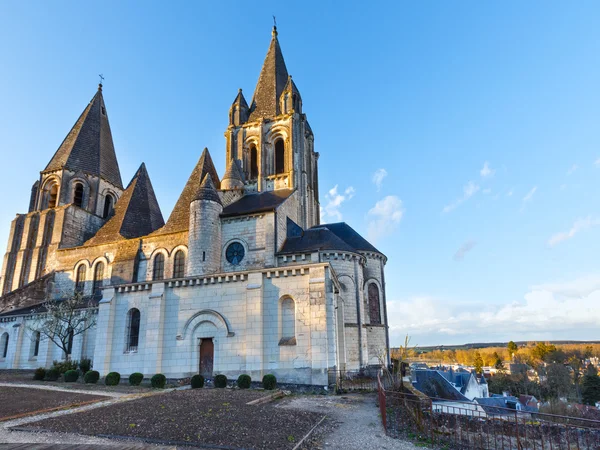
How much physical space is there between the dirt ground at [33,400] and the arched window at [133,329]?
5218 millimetres

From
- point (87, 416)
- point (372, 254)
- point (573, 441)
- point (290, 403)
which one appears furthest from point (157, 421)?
point (372, 254)

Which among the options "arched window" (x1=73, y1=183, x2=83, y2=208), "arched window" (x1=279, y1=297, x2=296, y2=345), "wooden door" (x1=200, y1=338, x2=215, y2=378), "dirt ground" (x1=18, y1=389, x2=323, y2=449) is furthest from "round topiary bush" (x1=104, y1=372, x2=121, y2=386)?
"arched window" (x1=73, y1=183, x2=83, y2=208)

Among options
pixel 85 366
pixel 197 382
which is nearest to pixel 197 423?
pixel 197 382

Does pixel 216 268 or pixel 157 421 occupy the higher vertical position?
pixel 216 268

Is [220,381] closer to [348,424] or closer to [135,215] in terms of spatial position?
[348,424]

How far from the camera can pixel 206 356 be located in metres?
18.8

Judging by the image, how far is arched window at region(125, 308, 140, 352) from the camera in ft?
67.3

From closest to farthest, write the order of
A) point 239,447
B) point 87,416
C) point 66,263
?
point 239,447, point 87,416, point 66,263

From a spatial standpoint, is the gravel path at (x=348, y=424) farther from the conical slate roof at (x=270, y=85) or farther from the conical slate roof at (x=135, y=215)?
the conical slate roof at (x=270, y=85)

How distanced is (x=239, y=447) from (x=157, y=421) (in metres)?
3.04

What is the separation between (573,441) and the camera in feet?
37.2

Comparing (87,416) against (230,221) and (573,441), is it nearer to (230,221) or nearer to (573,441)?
(573,441)

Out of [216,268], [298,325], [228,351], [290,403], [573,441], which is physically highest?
[216,268]

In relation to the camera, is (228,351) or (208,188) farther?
(208,188)
